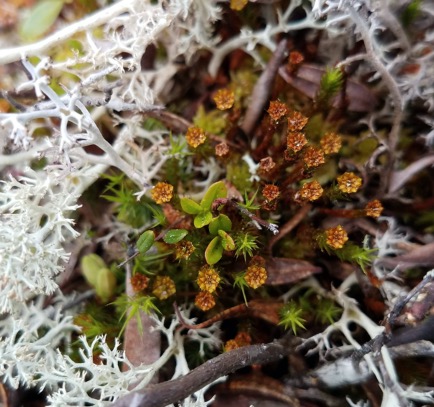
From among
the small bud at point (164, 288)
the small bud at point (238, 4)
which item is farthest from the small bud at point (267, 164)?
the small bud at point (238, 4)

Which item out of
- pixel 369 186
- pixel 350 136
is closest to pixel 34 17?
pixel 350 136

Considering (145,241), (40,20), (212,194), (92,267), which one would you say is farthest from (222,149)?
(40,20)

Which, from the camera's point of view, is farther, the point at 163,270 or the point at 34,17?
the point at 34,17

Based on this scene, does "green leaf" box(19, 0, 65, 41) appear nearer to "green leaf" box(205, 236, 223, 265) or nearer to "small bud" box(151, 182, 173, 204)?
"small bud" box(151, 182, 173, 204)

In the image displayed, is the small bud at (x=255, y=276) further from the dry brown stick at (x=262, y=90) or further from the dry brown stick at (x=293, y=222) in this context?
the dry brown stick at (x=262, y=90)

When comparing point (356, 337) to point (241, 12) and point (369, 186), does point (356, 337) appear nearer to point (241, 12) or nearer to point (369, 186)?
point (369, 186)

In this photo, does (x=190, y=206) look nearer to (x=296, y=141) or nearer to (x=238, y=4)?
(x=296, y=141)

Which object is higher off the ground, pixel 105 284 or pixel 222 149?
pixel 222 149
